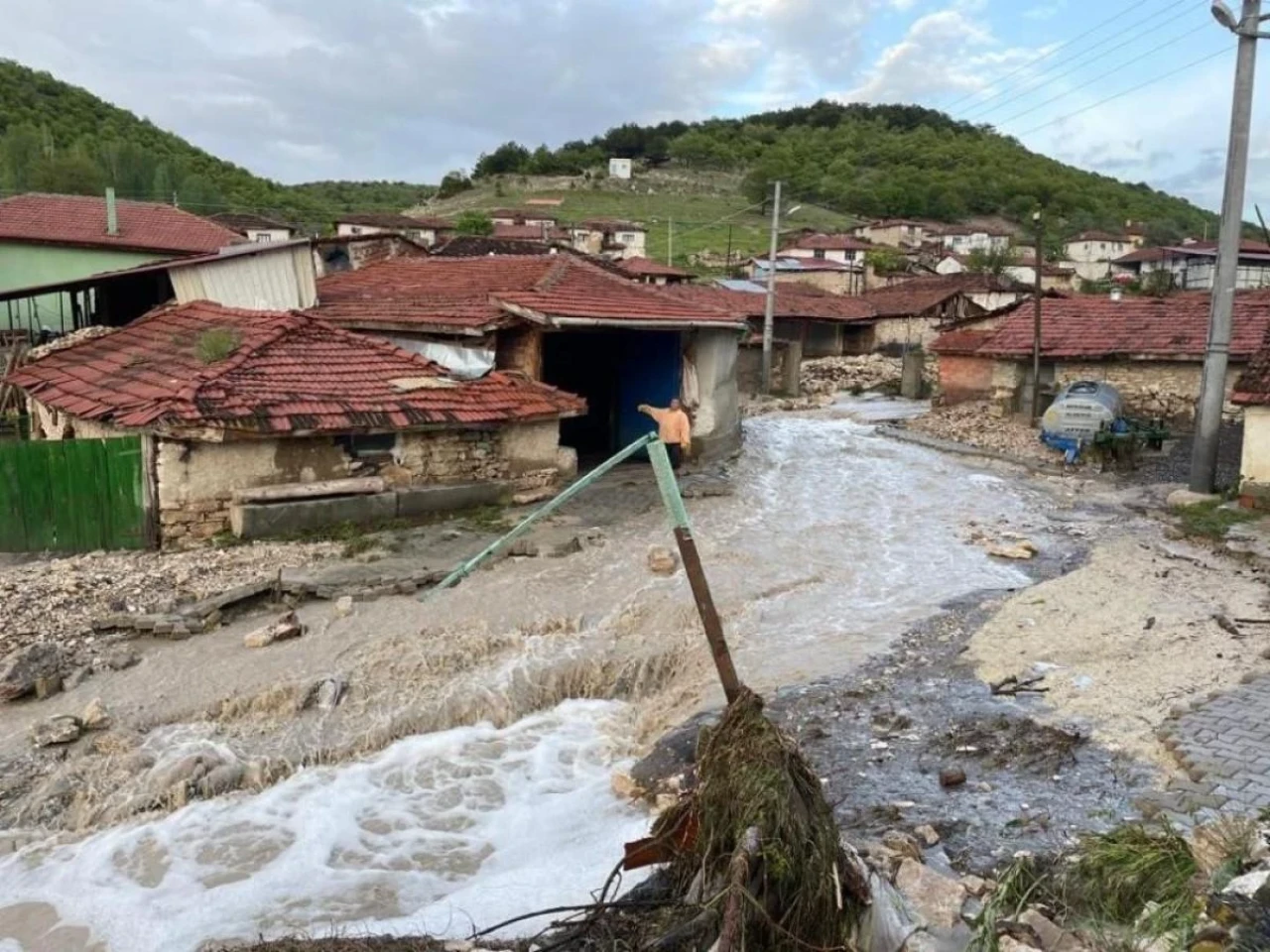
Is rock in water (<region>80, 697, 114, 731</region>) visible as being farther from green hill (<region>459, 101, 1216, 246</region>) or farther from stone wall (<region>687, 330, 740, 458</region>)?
green hill (<region>459, 101, 1216, 246</region>)

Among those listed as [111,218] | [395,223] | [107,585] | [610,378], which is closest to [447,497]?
[107,585]

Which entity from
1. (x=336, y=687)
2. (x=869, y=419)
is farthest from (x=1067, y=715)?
(x=869, y=419)

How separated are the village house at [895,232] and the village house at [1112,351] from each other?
5447 centimetres

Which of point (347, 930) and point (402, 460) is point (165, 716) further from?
point (402, 460)

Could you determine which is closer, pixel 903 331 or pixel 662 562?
pixel 662 562

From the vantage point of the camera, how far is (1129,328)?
71.5 ft

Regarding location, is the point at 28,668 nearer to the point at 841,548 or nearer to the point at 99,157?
the point at 841,548

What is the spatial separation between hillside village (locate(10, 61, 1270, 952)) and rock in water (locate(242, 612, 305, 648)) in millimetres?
53

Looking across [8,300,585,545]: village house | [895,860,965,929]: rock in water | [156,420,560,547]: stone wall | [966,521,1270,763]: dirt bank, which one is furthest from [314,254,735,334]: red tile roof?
[895,860,965,929]: rock in water

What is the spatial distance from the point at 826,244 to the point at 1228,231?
2032 inches

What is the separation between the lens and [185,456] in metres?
11.1

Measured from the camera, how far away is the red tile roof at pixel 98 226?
84.7ft

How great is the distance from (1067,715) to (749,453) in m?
12.7

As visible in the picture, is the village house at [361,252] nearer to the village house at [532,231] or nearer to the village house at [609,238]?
the village house at [532,231]
